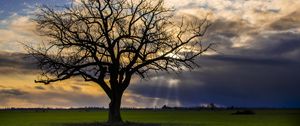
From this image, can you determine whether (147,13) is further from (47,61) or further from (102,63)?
(47,61)

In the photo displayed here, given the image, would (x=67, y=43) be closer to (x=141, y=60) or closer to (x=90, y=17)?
(x=90, y=17)

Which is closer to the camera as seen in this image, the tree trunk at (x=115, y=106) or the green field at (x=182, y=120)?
the tree trunk at (x=115, y=106)

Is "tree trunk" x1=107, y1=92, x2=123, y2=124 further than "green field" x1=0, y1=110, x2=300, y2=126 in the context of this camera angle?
No

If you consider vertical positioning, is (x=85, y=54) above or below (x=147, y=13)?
below

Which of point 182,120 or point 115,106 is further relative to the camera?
point 182,120

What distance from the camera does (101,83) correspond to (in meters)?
56.7

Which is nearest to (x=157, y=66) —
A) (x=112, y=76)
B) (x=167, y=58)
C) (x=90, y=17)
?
(x=167, y=58)

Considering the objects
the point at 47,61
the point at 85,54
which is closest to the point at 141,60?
the point at 85,54

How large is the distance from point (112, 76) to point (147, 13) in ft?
25.0

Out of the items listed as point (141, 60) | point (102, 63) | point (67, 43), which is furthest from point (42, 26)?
point (141, 60)

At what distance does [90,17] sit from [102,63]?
494 cm

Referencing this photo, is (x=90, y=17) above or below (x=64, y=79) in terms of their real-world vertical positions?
above

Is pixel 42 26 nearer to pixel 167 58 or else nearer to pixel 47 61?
pixel 47 61

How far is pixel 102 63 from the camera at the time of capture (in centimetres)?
5659
